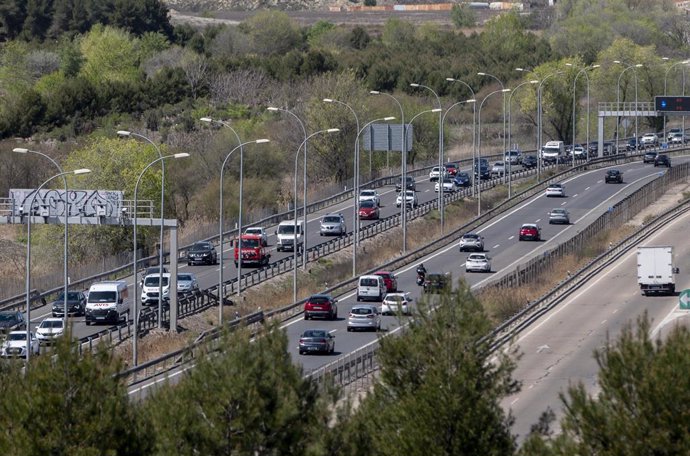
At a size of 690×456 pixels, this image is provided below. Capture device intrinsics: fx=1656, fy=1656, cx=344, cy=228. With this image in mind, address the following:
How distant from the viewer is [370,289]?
6950cm

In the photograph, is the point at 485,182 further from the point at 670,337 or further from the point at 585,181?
the point at 670,337

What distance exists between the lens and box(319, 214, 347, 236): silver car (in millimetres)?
87625

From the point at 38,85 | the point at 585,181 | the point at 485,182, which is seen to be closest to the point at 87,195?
the point at 485,182

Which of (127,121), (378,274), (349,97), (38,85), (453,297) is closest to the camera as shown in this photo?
(453,297)

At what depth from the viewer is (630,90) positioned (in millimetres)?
150875

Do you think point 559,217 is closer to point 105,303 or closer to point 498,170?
point 498,170

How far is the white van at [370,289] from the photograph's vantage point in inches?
2739

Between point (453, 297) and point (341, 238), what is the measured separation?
50194 millimetres

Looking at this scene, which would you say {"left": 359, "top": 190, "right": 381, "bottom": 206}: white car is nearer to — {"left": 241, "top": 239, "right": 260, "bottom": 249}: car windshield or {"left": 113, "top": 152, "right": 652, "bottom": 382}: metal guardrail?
{"left": 113, "top": 152, "right": 652, "bottom": 382}: metal guardrail

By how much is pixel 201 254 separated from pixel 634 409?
50572 mm

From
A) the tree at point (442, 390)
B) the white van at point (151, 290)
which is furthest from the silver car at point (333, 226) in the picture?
the tree at point (442, 390)

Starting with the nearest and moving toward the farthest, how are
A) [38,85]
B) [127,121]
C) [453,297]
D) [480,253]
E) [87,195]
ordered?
[453,297]
[87,195]
[480,253]
[127,121]
[38,85]

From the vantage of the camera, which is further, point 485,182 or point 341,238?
point 485,182

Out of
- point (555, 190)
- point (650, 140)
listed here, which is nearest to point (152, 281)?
point (555, 190)
